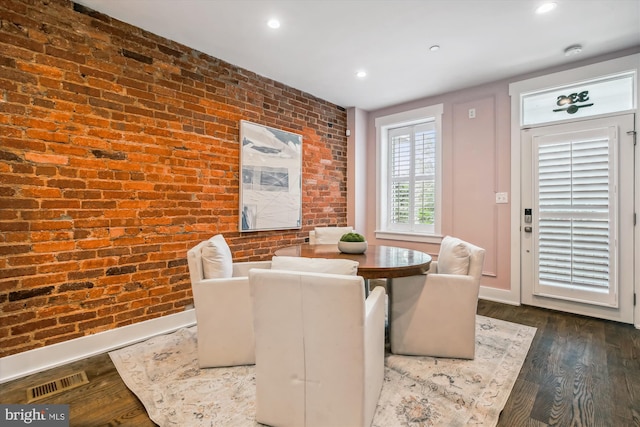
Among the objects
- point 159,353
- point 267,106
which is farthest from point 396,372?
point 267,106

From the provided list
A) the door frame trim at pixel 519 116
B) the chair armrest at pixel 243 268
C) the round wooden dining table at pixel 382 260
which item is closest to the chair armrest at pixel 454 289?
the round wooden dining table at pixel 382 260

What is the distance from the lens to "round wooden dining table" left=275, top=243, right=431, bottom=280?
6.33 feet

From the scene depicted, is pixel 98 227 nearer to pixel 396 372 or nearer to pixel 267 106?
pixel 267 106

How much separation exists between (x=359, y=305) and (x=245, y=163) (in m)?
2.35

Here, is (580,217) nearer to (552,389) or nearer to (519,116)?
(519,116)

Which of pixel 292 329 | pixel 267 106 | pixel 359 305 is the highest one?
pixel 267 106

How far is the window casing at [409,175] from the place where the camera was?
13.5 feet

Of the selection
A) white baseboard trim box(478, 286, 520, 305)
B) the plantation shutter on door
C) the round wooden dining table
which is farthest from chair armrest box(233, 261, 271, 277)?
the plantation shutter on door

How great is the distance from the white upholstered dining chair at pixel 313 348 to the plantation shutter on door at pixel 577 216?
2784mm

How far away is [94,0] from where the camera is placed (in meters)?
2.19

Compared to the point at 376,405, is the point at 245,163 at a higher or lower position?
higher

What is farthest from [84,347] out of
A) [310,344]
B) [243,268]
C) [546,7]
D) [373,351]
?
[546,7]

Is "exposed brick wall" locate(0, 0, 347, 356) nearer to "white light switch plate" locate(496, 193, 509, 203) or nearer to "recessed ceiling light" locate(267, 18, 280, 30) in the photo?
"recessed ceiling light" locate(267, 18, 280, 30)

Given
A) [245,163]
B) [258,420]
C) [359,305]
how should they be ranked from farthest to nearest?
1. [245,163]
2. [258,420]
3. [359,305]
